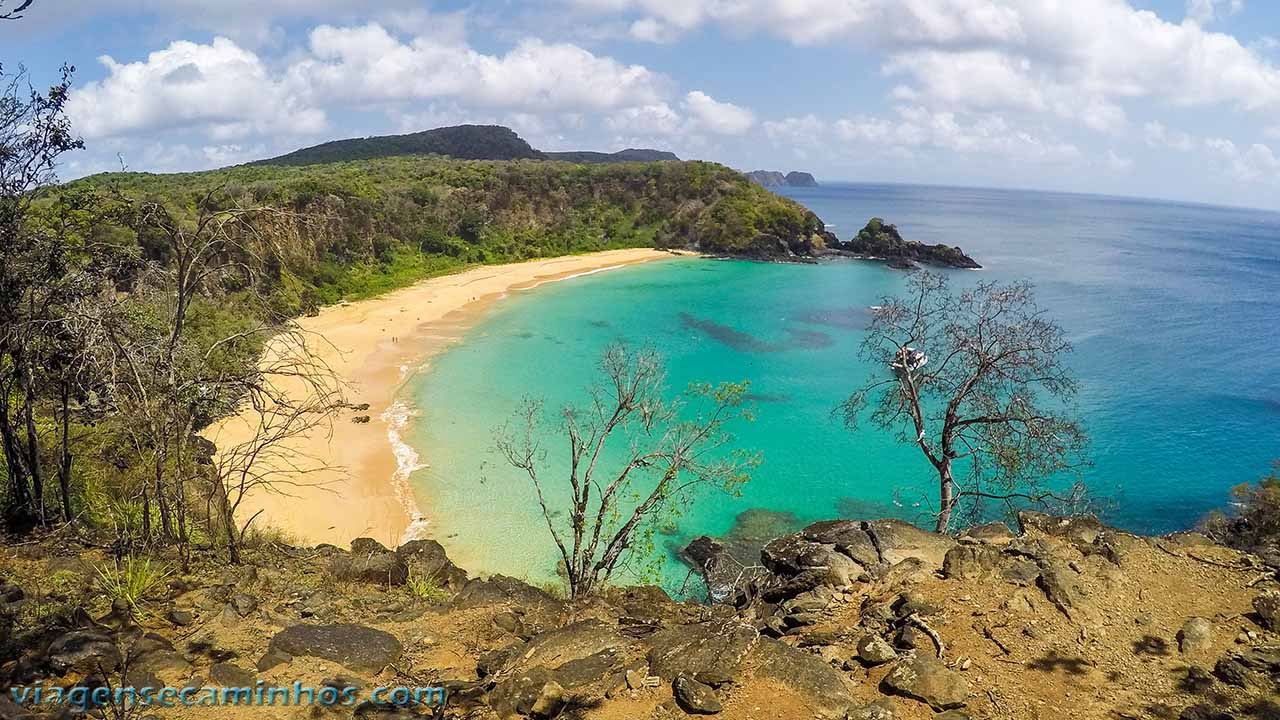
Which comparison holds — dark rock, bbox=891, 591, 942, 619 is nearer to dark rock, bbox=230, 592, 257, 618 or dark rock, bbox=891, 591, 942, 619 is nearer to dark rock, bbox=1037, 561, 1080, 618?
dark rock, bbox=1037, 561, 1080, 618

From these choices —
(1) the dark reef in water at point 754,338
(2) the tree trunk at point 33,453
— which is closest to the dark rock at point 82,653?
(2) the tree trunk at point 33,453

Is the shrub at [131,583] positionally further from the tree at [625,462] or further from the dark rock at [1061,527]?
the dark rock at [1061,527]

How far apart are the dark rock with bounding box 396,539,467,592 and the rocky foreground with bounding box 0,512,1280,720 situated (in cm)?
50

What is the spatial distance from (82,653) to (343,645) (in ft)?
7.96

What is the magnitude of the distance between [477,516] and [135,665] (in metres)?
15.6

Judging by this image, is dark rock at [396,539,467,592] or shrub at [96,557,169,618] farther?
dark rock at [396,539,467,592]

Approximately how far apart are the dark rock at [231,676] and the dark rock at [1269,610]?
11.8m

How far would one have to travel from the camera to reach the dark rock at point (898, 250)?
80.1m

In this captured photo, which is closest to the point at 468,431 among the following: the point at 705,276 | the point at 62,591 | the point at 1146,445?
the point at 62,591

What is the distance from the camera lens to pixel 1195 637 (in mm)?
7863

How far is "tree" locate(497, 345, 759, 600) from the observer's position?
14047mm

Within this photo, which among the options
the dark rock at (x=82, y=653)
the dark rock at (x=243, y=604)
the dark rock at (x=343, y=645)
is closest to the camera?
the dark rock at (x=82, y=653)

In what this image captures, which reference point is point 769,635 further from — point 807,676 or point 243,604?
point 243,604

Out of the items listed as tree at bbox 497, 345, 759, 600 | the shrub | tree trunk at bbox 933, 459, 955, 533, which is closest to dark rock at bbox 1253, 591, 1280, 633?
tree trunk at bbox 933, 459, 955, 533
